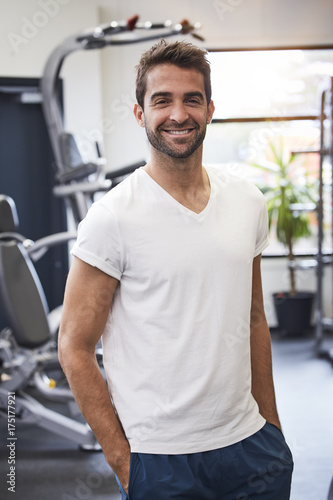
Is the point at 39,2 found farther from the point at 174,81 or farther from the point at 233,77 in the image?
the point at 174,81

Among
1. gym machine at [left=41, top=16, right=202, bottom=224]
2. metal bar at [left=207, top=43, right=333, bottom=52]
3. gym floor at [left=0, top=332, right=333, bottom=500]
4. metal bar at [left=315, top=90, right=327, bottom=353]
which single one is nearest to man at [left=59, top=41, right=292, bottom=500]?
gym floor at [left=0, top=332, right=333, bottom=500]

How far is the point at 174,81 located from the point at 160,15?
4341mm

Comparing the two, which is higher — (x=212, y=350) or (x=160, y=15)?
(x=160, y=15)

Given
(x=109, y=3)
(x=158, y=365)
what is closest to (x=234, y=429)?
(x=158, y=365)

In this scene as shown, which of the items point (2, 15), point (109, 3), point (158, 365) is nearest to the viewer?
point (158, 365)

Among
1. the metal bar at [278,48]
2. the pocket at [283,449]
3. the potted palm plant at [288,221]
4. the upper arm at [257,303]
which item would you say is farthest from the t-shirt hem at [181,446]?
the metal bar at [278,48]

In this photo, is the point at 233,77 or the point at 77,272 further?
the point at 233,77

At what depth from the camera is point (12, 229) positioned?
294 cm

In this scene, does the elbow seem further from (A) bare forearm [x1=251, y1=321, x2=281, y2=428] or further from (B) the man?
(A) bare forearm [x1=251, y1=321, x2=281, y2=428]

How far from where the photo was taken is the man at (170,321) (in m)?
1.00

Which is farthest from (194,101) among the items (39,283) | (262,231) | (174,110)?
(39,283)

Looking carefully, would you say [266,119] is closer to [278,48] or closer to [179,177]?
[278,48]

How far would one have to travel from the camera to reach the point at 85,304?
1.02 meters

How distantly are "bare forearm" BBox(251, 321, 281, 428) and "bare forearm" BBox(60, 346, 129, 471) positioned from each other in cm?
32
